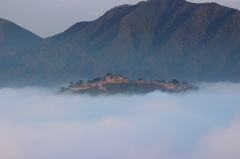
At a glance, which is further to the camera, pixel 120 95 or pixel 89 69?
pixel 89 69

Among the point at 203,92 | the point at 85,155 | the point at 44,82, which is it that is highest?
the point at 44,82

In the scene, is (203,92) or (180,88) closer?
(180,88)

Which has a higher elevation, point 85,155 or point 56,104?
point 56,104

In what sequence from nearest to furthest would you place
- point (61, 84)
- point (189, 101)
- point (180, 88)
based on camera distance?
point (189, 101), point (180, 88), point (61, 84)

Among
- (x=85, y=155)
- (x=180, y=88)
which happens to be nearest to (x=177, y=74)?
(x=180, y=88)

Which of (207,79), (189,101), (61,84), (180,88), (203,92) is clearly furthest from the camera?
(207,79)

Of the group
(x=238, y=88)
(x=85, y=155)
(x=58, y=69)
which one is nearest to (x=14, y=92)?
(x=58, y=69)

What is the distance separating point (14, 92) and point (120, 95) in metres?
48.9

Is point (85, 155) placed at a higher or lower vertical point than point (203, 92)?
lower

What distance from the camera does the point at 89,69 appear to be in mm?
197000

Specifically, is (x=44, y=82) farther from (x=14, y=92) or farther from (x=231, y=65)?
(x=231, y=65)

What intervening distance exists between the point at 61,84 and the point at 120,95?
42.5 meters

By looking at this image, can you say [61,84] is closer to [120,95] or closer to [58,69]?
[58,69]

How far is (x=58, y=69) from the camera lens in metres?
194
